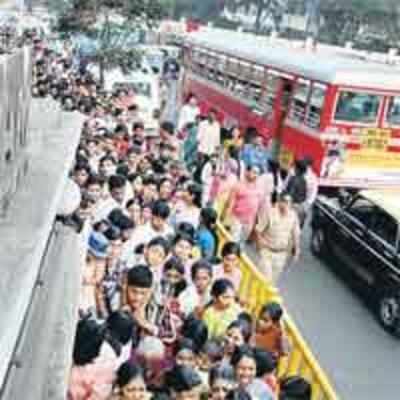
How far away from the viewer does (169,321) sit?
542 cm

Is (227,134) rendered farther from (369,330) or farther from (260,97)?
(369,330)

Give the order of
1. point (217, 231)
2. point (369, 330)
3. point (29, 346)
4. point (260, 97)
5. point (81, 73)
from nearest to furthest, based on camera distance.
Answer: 1. point (29, 346)
2. point (217, 231)
3. point (369, 330)
4. point (260, 97)
5. point (81, 73)

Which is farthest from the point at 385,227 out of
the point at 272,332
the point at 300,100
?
the point at 300,100

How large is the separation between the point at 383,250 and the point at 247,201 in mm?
1636

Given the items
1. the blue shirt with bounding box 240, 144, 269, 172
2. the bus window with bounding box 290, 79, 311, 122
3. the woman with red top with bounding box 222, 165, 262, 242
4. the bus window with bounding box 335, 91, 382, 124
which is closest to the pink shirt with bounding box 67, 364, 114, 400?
the woman with red top with bounding box 222, 165, 262, 242

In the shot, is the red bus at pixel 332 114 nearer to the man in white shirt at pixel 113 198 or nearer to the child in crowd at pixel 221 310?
the man in white shirt at pixel 113 198

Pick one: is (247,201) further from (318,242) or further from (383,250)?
(318,242)

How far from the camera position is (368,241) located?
957 centimetres

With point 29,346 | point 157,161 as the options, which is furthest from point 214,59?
point 29,346

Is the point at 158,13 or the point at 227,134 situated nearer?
the point at 227,134

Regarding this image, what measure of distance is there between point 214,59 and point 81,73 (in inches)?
125

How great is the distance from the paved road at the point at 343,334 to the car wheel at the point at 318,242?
0.21 metres

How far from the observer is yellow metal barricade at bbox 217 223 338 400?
5.70 meters

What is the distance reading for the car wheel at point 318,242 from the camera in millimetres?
10938
